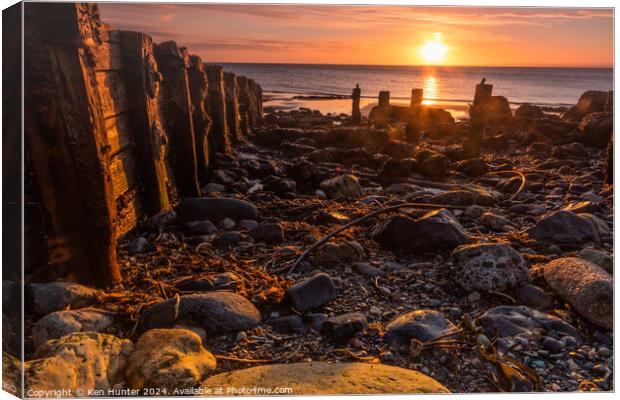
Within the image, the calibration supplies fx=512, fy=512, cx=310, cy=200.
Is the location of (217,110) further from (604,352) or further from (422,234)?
(604,352)

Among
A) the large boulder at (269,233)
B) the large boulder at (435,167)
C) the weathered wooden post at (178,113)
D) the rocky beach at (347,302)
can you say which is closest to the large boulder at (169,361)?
the rocky beach at (347,302)

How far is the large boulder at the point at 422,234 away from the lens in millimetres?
4688

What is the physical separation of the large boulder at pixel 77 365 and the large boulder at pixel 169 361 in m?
0.09

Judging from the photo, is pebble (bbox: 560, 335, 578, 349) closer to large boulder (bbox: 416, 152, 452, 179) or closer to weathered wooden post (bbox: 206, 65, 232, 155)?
large boulder (bbox: 416, 152, 452, 179)

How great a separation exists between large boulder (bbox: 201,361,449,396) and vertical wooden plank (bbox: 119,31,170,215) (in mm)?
2786

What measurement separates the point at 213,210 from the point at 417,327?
10.0 ft

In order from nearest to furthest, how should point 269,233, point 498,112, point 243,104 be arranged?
point 269,233
point 243,104
point 498,112

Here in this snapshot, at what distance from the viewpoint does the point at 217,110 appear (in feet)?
29.7

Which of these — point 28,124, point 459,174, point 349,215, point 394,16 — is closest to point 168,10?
point 28,124

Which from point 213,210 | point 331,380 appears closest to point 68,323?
point 331,380

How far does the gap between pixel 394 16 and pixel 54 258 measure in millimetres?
2783

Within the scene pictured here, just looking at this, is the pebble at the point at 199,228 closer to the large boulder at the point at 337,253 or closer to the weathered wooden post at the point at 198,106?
the large boulder at the point at 337,253

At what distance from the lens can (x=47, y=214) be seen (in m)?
3.34

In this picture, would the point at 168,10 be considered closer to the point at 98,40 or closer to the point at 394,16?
the point at 98,40
